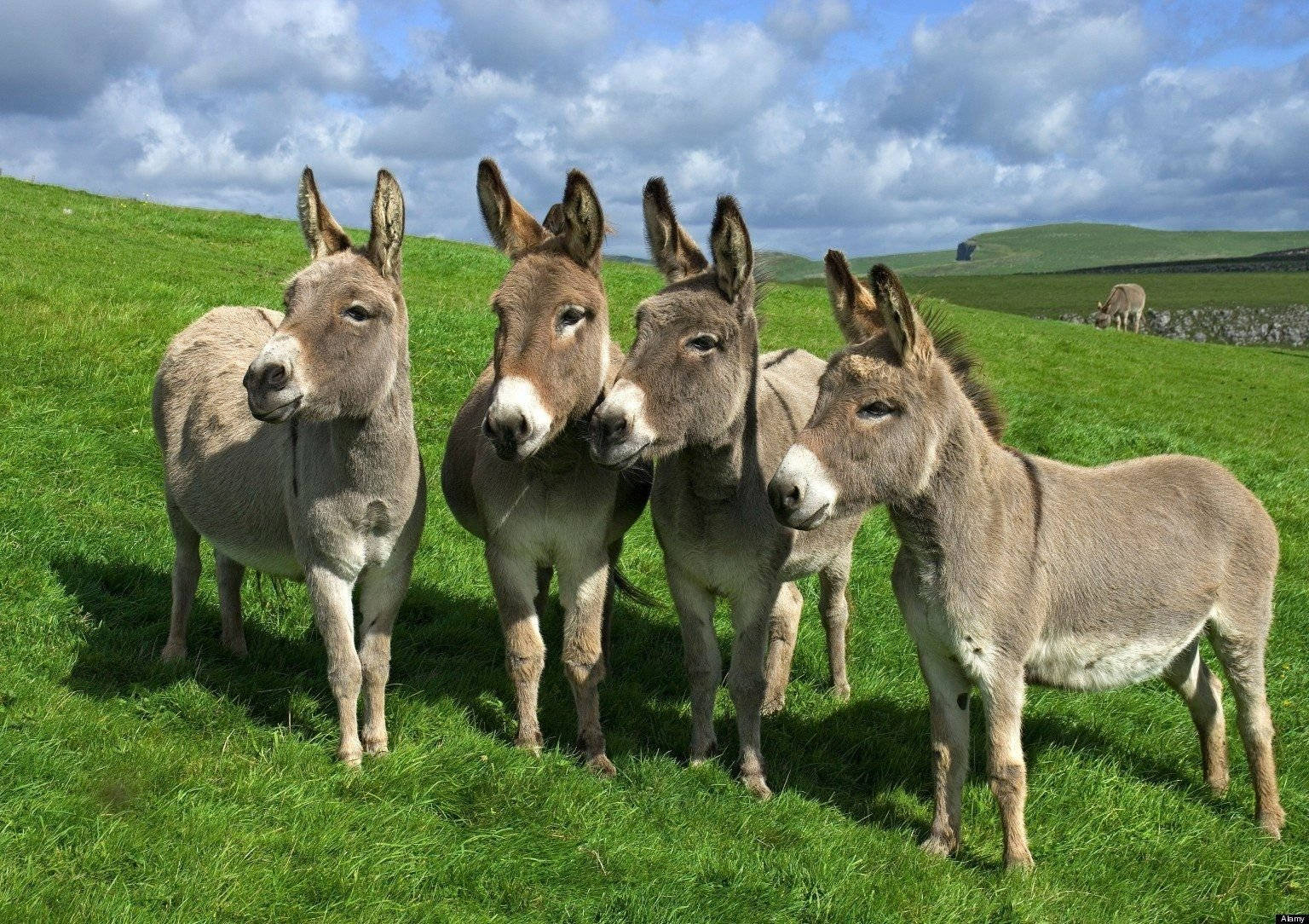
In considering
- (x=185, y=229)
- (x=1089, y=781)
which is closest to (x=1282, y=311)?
(x=185, y=229)

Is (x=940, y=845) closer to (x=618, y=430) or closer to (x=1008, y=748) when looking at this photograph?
(x=1008, y=748)

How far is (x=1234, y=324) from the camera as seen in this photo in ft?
241

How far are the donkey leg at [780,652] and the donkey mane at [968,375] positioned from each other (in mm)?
1845

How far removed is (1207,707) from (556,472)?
395 cm

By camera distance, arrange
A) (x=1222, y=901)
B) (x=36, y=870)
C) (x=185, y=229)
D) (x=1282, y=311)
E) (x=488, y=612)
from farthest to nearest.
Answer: (x=1282, y=311), (x=185, y=229), (x=488, y=612), (x=1222, y=901), (x=36, y=870)

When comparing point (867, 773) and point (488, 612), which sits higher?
point (488, 612)

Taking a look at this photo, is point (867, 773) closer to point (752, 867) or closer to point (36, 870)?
point (752, 867)

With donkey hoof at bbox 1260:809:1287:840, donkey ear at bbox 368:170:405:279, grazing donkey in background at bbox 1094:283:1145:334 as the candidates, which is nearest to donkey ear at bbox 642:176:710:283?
donkey ear at bbox 368:170:405:279

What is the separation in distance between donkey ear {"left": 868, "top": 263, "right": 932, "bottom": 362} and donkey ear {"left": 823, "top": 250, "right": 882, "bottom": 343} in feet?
0.65

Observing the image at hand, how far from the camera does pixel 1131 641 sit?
15.9 ft

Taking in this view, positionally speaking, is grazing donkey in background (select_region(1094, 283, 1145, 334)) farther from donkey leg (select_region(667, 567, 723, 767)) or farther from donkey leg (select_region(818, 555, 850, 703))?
donkey leg (select_region(667, 567, 723, 767))

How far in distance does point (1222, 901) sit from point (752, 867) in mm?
2254

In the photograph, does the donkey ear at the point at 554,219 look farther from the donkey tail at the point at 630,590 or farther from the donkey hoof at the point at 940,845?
the donkey hoof at the point at 940,845

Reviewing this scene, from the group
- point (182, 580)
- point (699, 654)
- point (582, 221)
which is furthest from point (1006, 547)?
point (182, 580)
